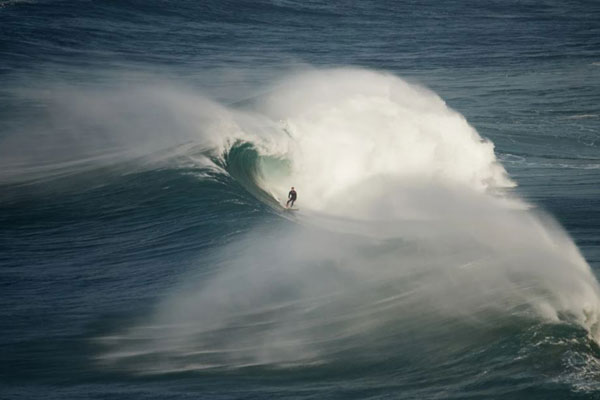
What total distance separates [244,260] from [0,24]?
35125 mm

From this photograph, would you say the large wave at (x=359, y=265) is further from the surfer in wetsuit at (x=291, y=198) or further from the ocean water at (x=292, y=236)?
the surfer in wetsuit at (x=291, y=198)

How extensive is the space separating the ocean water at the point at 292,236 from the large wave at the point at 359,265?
0.06 meters

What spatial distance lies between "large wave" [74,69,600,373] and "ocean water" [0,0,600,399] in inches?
2.4

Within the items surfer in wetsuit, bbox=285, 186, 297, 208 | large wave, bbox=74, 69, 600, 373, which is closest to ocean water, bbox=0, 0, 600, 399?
large wave, bbox=74, 69, 600, 373

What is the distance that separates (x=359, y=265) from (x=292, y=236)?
88.1 inches

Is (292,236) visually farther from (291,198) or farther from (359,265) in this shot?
(291,198)

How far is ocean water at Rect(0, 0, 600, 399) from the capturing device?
1136 cm

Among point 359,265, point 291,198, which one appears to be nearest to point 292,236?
point 359,265

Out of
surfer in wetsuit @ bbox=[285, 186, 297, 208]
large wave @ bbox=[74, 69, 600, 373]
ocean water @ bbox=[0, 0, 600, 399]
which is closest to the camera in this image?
ocean water @ bbox=[0, 0, 600, 399]

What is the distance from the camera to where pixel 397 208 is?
19578 mm

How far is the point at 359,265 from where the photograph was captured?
15.2 metres

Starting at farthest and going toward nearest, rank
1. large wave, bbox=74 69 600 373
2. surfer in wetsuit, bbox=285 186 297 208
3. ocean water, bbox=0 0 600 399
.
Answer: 1. surfer in wetsuit, bbox=285 186 297 208
2. large wave, bbox=74 69 600 373
3. ocean water, bbox=0 0 600 399

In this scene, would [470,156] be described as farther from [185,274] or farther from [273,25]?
[273,25]

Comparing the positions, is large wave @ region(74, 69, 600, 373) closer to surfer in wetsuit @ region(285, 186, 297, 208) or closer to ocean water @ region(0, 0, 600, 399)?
ocean water @ region(0, 0, 600, 399)
